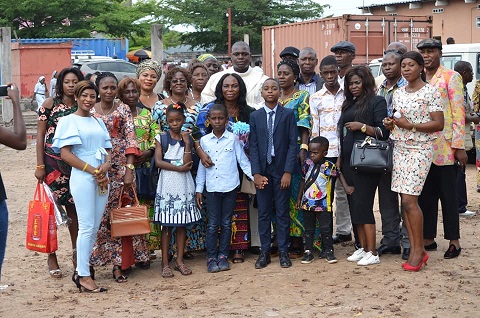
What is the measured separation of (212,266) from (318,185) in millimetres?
1310

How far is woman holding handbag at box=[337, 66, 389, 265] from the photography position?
7141 millimetres

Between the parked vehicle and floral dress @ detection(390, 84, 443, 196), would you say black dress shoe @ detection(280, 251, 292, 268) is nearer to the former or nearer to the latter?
floral dress @ detection(390, 84, 443, 196)

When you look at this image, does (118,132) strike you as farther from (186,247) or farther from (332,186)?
(332,186)

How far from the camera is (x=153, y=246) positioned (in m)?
7.70

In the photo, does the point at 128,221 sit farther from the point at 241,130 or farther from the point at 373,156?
the point at 373,156

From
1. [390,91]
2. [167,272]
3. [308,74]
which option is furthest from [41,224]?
[390,91]

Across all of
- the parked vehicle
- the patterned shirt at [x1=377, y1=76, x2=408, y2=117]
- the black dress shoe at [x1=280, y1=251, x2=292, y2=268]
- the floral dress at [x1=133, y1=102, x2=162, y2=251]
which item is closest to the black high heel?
the floral dress at [x1=133, y1=102, x2=162, y2=251]

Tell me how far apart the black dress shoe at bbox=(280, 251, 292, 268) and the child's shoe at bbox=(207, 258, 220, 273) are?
629 mm

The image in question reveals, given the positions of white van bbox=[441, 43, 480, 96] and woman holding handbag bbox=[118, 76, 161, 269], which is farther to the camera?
white van bbox=[441, 43, 480, 96]

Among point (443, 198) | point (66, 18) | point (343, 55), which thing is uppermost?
point (66, 18)

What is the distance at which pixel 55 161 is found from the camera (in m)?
6.99

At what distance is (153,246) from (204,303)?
1567 mm

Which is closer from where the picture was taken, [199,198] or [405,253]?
[199,198]

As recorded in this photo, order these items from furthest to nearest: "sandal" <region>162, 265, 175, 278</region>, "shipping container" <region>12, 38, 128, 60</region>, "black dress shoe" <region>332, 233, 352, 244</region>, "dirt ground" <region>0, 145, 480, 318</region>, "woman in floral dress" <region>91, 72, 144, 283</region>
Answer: "shipping container" <region>12, 38, 128, 60</region> → "black dress shoe" <region>332, 233, 352, 244</region> → "sandal" <region>162, 265, 175, 278</region> → "woman in floral dress" <region>91, 72, 144, 283</region> → "dirt ground" <region>0, 145, 480, 318</region>
